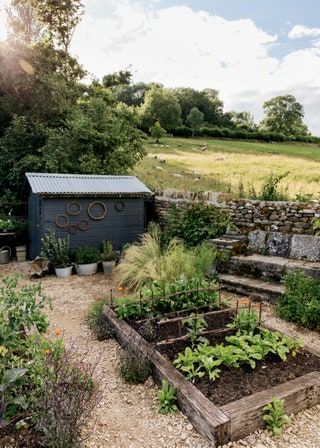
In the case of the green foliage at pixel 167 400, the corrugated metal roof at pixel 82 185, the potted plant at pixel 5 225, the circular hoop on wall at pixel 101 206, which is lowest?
the green foliage at pixel 167 400

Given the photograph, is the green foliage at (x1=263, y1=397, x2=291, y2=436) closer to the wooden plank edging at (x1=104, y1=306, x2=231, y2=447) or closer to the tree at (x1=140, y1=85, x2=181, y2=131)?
the wooden plank edging at (x1=104, y1=306, x2=231, y2=447)

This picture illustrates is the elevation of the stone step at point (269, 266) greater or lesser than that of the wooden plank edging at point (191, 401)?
greater

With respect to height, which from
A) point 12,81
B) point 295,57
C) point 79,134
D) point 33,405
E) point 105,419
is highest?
point 12,81

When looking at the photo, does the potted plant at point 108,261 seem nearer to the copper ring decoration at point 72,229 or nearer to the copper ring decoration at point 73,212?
the copper ring decoration at point 72,229

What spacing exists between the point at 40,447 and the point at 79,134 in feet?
36.5

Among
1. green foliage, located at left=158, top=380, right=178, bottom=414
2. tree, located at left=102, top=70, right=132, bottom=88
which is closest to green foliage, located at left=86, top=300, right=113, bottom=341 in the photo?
green foliage, located at left=158, top=380, right=178, bottom=414

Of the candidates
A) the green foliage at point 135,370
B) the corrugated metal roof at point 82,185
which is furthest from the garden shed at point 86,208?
the green foliage at point 135,370

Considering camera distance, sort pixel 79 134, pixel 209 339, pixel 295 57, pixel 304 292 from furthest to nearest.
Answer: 1. pixel 79 134
2. pixel 295 57
3. pixel 304 292
4. pixel 209 339

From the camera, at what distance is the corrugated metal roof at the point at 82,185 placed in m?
8.66

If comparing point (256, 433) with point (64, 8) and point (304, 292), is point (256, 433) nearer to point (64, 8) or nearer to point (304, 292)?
point (304, 292)

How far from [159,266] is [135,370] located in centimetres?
297

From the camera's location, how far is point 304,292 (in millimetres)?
5383

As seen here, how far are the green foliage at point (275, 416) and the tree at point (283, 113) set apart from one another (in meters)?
56.9

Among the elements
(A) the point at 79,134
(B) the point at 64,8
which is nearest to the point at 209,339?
(A) the point at 79,134
